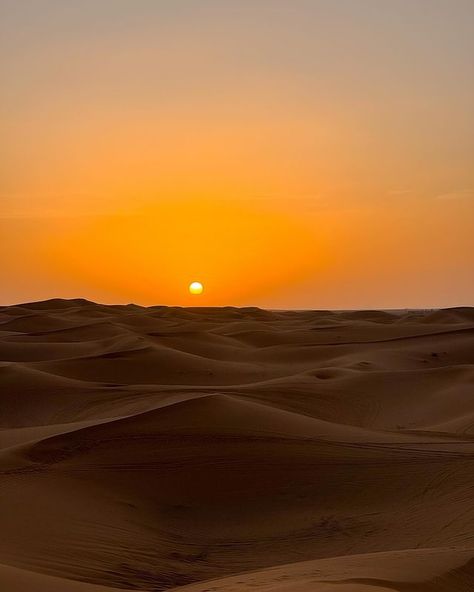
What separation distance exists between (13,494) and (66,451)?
124 centimetres

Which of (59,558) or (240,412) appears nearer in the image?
(59,558)

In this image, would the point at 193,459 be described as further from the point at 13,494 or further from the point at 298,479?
the point at 13,494

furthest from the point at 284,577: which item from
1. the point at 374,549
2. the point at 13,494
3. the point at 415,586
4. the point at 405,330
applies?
the point at 405,330

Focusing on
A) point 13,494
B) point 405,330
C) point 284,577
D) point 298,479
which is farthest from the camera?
point 405,330

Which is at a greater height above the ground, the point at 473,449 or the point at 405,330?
the point at 405,330

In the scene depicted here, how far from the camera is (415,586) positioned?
10.6 feet

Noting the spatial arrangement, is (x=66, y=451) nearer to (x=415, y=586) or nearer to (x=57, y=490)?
(x=57, y=490)

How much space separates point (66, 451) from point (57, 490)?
99 centimetres

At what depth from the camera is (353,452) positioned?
6.71 m

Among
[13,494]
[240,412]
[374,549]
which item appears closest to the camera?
[374,549]

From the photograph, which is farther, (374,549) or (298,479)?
(298,479)

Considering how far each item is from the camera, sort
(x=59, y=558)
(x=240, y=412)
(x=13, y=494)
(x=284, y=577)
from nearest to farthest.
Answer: (x=284, y=577), (x=59, y=558), (x=13, y=494), (x=240, y=412)

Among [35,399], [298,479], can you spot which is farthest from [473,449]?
[35,399]

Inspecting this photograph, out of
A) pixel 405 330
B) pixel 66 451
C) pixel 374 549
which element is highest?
pixel 405 330
